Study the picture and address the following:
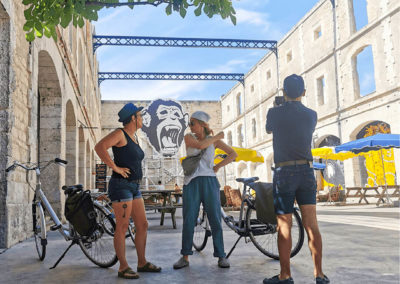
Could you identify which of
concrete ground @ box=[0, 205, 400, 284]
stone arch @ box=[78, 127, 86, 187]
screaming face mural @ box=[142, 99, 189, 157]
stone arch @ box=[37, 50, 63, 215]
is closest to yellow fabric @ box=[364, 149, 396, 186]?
screaming face mural @ box=[142, 99, 189, 157]

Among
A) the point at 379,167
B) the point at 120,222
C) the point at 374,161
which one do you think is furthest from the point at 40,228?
the point at 374,161

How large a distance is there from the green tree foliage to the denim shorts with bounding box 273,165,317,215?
132 centimetres

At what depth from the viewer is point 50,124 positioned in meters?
8.26

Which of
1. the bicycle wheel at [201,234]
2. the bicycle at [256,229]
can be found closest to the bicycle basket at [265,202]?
the bicycle at [256,229]

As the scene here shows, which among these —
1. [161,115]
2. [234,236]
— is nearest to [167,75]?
[161,115]

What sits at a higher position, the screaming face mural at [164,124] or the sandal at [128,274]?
the screaming face mural at [164,124]

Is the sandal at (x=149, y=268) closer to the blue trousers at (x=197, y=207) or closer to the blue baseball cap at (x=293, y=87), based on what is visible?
the blue trousers at (x=197, y=207)

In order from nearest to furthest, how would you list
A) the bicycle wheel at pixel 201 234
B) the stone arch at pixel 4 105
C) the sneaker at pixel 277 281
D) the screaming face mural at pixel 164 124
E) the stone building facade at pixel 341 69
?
the sneaker at pixel 277 281 < the bicycle wheel at pixel 201 234 < the stone arch at pixel 4 105 < the screaming face mural at pixel 164 124 < the stone building facade at pixel 341 69

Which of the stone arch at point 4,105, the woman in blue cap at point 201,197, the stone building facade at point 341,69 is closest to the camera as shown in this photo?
the woman in blue cap at point 201,197

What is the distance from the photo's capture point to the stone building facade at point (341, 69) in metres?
14.8

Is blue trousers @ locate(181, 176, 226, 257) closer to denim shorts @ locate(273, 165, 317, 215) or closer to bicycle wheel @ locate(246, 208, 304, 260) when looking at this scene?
bicycle wheel @ locate(246, 208, 304, 260)

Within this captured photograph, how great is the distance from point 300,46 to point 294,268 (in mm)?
19817

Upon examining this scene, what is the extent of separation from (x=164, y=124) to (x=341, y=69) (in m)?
12.2

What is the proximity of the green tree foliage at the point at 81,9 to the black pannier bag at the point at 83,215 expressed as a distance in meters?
1.48
